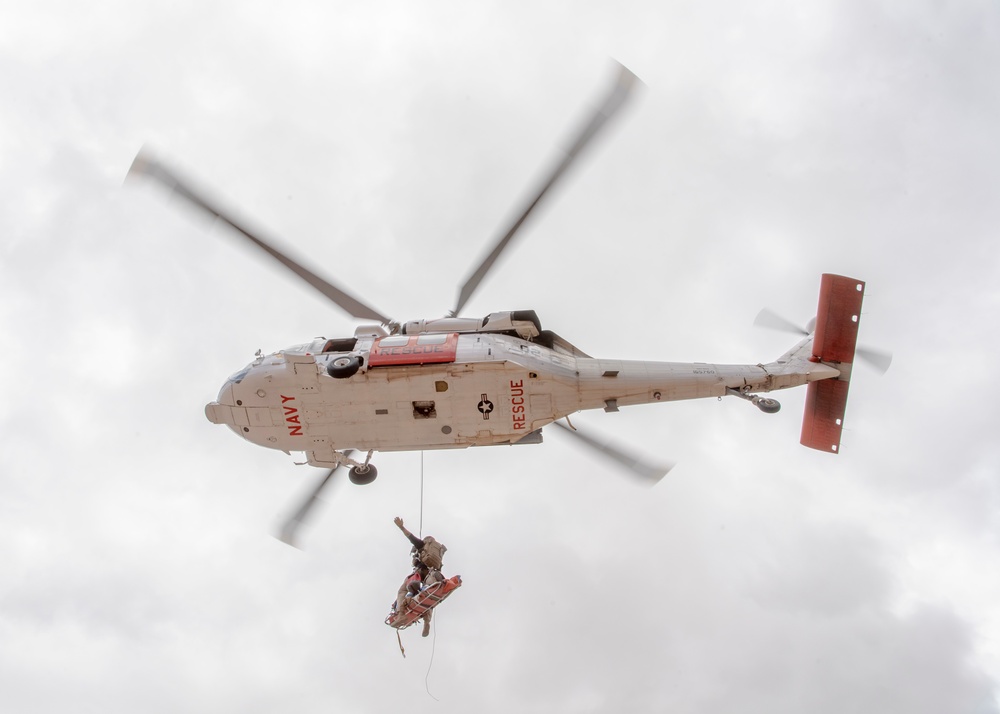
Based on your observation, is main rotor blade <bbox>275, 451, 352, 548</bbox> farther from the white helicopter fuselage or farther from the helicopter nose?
the helicopter nose

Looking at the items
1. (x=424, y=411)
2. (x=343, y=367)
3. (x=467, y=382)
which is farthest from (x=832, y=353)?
(x=343, y=367)

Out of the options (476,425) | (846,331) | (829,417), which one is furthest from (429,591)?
(846,331)

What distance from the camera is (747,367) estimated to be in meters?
14.8

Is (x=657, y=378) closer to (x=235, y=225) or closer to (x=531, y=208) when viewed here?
(x=531, y=208)

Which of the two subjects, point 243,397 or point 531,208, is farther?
point 243,397

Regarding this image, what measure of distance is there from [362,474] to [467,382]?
3.29 meters

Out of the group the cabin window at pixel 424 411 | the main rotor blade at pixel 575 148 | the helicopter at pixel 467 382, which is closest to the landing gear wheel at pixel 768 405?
the helicopter at pixel 467 382

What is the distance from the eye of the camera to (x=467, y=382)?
1434 centimetres

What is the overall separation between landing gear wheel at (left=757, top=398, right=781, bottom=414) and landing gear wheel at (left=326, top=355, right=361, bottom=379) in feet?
24.9

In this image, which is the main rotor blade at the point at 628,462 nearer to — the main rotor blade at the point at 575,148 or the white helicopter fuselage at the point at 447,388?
the white helicopter fuselage at the point at 447,388

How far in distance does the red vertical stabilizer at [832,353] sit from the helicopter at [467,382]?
20 millimetres

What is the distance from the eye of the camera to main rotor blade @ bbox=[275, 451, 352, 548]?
1587 centimetres

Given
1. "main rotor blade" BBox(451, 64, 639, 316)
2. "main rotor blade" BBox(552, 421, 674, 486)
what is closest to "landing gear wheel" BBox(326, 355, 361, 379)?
"main rotor blade" BBox(451, 64, 639, 316)

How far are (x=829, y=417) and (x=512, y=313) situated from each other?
22.0 ft
